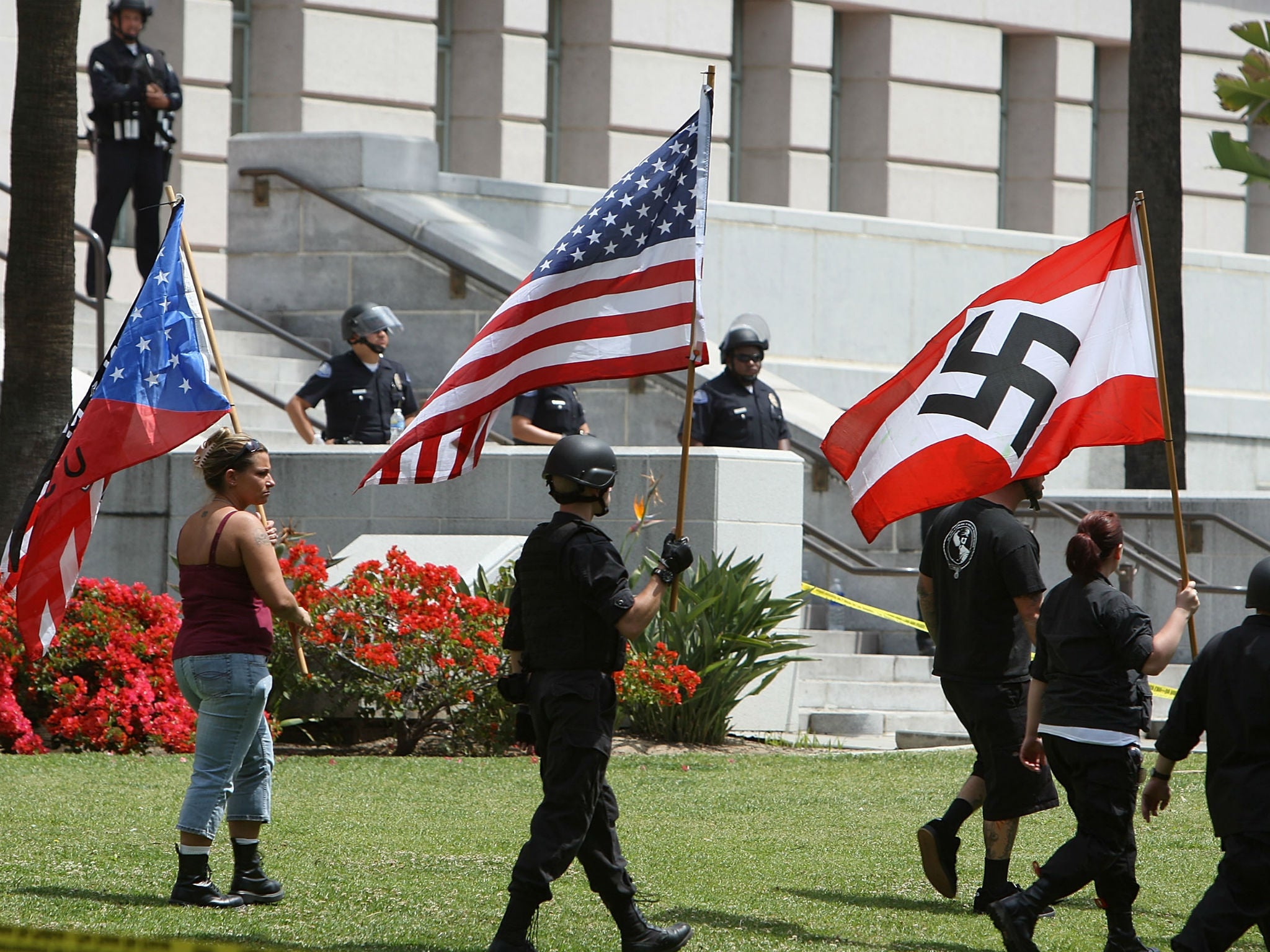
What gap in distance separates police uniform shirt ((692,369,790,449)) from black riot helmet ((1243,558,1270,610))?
278 inches

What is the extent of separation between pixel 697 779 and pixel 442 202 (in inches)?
350

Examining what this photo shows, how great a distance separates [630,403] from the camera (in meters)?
16.6

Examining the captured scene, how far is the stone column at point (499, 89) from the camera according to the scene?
78.5 feet

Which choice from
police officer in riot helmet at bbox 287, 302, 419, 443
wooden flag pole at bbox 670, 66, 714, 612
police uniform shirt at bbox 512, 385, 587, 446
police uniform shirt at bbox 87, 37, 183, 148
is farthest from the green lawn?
police uniform shirt at bbox 87, 37, 183, 148

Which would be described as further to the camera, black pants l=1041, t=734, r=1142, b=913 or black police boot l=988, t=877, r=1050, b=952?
black pants l=1041, t=734, r=1142, b=913

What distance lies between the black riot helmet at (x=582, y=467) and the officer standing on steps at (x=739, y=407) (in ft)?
21.6

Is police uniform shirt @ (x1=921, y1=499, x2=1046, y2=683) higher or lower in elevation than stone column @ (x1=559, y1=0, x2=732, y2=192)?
lower

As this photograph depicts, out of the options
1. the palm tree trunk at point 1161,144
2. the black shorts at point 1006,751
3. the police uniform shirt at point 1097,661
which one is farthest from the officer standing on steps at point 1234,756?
the palm tree trunk at point 1161,144

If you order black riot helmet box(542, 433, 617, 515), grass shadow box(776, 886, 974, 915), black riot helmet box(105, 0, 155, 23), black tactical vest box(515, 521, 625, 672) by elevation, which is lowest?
grass shadow box(776, 886, 974, 915)

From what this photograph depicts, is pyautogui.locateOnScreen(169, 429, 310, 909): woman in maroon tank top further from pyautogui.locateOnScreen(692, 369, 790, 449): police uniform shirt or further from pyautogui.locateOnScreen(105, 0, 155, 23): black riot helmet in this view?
pyautogui.locateOnScreen(105, 0, 155, 23): black riot helmet

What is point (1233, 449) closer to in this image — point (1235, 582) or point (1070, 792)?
point (1235, 582)

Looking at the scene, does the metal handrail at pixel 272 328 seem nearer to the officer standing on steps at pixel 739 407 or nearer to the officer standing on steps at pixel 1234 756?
the officer standing on steps at pixel 739 407

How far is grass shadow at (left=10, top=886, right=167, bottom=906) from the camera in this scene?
6.80 m

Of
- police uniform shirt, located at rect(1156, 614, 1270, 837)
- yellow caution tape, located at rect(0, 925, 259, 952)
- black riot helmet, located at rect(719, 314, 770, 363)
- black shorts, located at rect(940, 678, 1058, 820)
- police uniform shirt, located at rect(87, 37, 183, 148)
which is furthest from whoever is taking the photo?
police uniform shirt, located at rect(87, 37, 183, 148)
